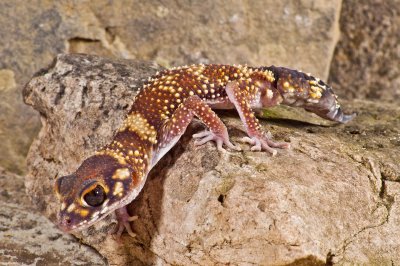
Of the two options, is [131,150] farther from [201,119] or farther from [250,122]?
[250,122]

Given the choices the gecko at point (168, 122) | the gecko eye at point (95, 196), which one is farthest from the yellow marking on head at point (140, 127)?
the gecko eye at point (95, 196)

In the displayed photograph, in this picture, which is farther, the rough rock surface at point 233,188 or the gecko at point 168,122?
the gecko at point 168,122

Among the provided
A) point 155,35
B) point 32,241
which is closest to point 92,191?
point 32,241

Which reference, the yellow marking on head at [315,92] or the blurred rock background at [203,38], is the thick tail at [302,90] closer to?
the yellow marking on head at [315,92]

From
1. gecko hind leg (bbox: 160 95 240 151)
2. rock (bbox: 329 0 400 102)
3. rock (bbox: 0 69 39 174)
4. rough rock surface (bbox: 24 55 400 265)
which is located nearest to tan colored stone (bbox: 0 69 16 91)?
rock (bbox: 0 69 39 174)

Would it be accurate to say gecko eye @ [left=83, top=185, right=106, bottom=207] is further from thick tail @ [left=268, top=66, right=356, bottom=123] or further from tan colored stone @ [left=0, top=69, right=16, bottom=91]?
tan colored stone @ [left=0, top=69, right=16, bottom=91]

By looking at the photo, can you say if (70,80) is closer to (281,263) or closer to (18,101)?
(18,101)

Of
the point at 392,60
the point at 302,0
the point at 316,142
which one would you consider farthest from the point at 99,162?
the point at 392,60
